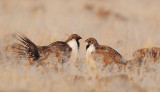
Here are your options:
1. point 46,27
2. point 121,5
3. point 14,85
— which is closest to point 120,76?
point 14,85

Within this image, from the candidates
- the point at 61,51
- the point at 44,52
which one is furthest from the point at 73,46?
the point at 44,52

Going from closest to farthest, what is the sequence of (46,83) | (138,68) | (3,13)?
(46,83) → (138,68) → (3,13)

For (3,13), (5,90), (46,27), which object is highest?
(3,13)

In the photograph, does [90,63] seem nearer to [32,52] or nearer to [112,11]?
[32,52]

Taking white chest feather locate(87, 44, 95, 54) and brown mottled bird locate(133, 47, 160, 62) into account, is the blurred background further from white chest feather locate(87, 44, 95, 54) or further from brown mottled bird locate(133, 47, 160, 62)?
white chest feather locate(87, 44, 95, 54)

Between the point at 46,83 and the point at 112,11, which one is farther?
the point at 112,11

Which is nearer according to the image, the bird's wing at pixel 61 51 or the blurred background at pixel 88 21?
the bird's wing at pixel 61 51

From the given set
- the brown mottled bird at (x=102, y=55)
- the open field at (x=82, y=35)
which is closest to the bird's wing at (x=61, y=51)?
the open field at (x=82, y=35)

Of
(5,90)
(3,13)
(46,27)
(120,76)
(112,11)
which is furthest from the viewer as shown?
(112,11)

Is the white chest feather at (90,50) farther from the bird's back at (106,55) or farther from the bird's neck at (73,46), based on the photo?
the bird's neck at (73,46)
